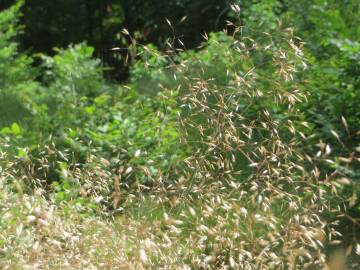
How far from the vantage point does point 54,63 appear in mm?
7863

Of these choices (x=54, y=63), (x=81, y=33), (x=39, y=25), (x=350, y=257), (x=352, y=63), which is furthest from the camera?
(x=81, y=33)

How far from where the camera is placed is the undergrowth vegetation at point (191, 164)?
9.63ft

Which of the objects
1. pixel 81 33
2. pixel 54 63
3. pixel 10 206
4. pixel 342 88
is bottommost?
pixel 81 33

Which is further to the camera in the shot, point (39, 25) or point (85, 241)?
point (39, 25)

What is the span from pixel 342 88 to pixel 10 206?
290 cm

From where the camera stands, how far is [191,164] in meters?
3.35

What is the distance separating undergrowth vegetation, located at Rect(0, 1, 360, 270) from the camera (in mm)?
2937

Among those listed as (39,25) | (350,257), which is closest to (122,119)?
(350,257)

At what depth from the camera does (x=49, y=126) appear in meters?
5.84

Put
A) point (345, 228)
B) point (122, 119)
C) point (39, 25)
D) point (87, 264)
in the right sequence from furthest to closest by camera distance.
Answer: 1. point (39, 25)
2. point (122, 119)
3. point (345, 228)
4. point (87, 264)

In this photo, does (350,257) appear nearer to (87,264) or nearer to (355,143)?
(355,143)

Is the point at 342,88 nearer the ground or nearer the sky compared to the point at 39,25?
nearer the sky

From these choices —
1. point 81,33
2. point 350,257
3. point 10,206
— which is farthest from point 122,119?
point 81,33

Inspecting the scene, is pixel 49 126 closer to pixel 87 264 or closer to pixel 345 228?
pixel 345 228
